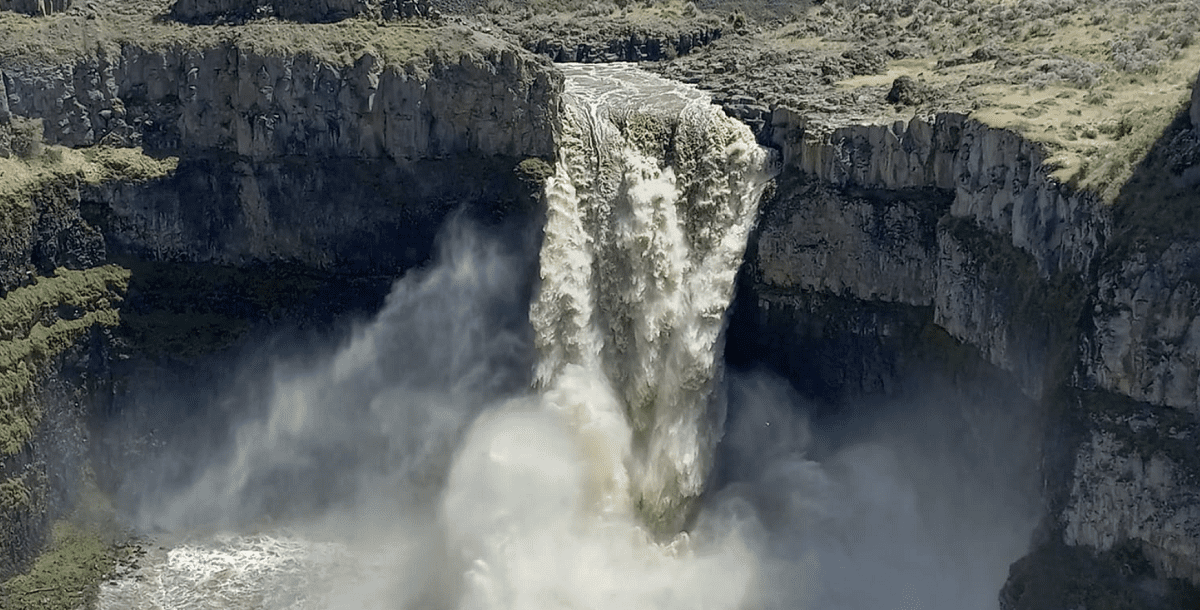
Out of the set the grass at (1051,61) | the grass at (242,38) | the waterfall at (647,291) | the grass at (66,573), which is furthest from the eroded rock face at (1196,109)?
the grass at (66,573)

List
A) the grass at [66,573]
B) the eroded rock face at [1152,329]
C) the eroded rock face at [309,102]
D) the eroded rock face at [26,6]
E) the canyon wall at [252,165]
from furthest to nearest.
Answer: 1. the eroded rock face at [26,6]
2. the eroded rock face at [309,102]
3. the canyon wall at [252,165]
4. the grass at [66,573]
5. the eroded rock face at [1152,329]

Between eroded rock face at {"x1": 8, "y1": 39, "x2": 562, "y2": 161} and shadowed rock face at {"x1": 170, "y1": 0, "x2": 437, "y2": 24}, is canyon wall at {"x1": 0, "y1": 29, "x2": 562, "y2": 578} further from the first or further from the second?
shadowed rock face at {"x1": 170, "y1": 0, "x2": 437, "y2": 24}

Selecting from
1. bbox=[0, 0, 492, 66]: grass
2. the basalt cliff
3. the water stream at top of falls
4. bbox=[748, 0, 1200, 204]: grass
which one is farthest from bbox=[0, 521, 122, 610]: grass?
bbox=[748, 0, 1200, 204]: grass

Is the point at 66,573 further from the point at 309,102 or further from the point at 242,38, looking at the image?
the point at 242,38

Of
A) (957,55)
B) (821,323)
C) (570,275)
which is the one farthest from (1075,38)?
(570,275)

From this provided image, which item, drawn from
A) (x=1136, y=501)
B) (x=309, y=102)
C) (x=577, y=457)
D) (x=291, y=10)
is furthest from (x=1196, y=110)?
(x=291, y=10)

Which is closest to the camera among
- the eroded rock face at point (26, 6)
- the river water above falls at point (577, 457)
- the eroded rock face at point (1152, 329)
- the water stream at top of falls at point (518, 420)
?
the eroded rock face at point (1152, 329)

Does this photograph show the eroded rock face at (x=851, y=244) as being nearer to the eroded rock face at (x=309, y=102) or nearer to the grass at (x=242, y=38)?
the eroded rock face at (x=309, y=102)
